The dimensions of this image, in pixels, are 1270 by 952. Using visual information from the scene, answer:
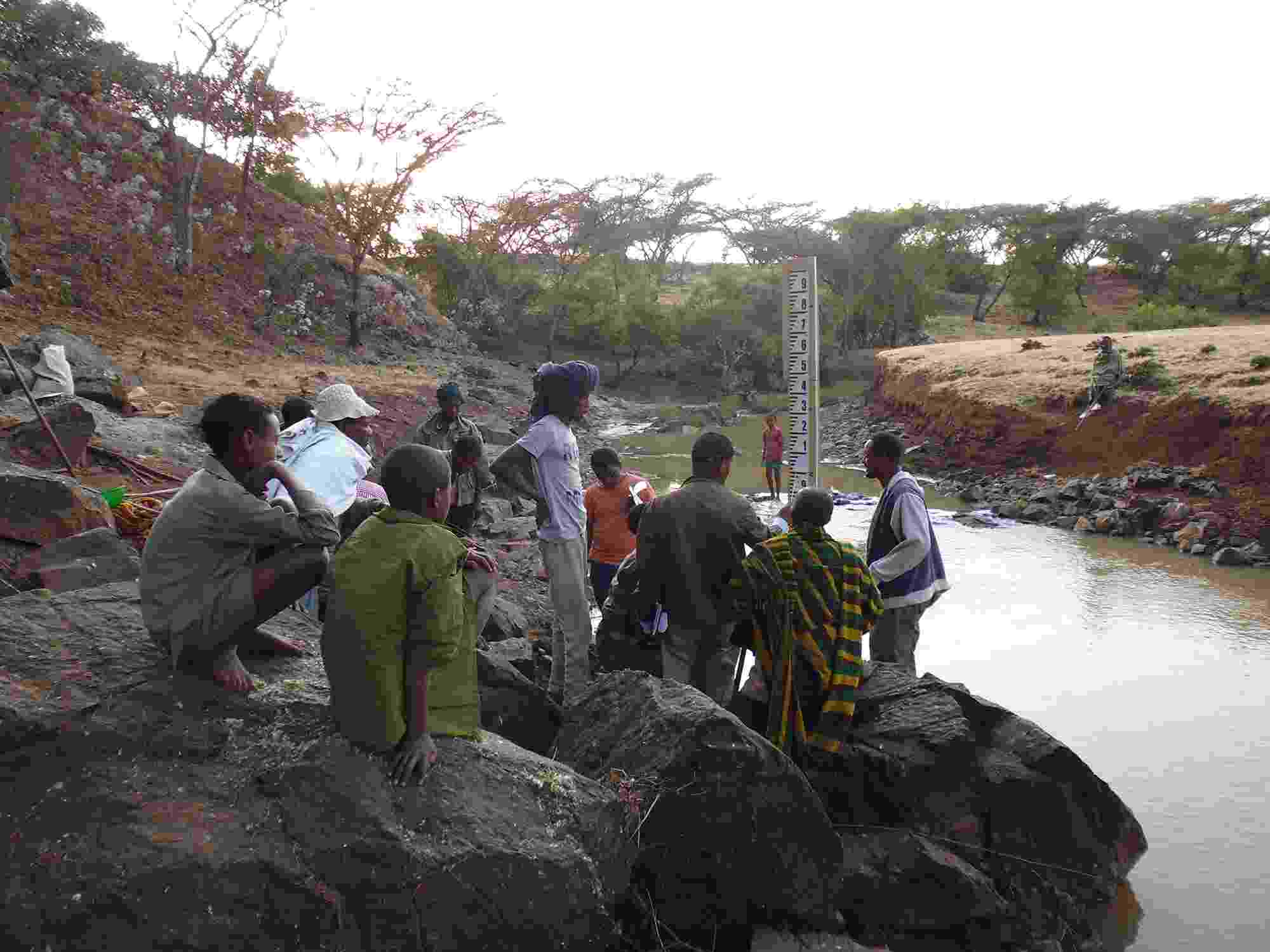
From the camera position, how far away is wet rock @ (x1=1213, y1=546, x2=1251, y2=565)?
33.4ft

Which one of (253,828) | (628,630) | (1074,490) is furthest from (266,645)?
(1074,490)

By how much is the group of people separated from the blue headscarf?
0.01 metres

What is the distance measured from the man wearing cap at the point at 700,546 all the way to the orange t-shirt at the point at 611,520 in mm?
1217

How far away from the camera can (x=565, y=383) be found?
438 centimetres

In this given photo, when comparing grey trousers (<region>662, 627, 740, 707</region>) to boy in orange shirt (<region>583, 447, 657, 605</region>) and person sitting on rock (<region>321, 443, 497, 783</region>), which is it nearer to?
boy in orange shirt (<region>583, 447, 657, 605</region>)

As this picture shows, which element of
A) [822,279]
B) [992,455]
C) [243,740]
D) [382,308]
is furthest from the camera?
[822,279]

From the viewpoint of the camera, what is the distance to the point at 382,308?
79.6ft

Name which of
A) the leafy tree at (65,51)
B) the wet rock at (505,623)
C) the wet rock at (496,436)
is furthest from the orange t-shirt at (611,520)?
the leafy tree at (65,51)

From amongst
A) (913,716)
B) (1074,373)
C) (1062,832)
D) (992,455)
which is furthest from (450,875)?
(1074,373)

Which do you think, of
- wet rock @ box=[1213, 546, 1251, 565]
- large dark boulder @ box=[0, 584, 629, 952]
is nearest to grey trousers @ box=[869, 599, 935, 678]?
large dark boulder @ box=[0, 584, 629, 952]

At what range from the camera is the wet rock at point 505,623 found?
5852mm

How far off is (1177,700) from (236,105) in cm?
2329

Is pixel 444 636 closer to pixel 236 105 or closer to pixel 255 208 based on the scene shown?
pixel 236 105

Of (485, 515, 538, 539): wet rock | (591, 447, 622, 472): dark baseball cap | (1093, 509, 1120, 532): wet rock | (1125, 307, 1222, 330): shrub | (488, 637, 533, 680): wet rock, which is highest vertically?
(1125, 307, 1222, 330): shrub
